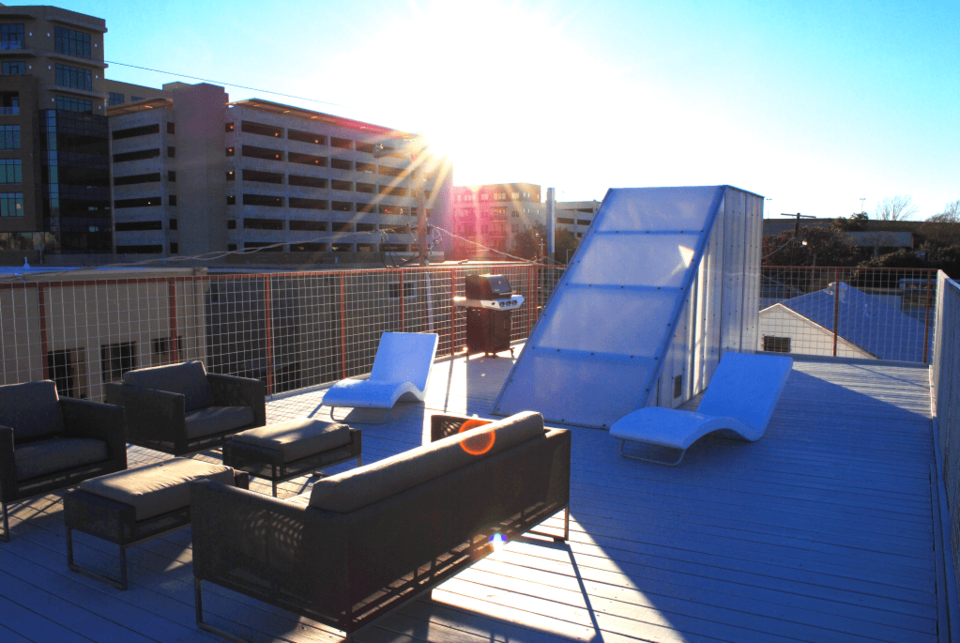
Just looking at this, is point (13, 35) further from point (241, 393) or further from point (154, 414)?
point (154, 414)

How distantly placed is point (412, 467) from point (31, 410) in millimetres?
3139

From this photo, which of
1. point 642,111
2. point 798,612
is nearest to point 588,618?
point 798,612

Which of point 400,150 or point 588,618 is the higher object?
point 400,150

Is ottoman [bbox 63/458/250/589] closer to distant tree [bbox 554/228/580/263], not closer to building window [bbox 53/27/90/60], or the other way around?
distant tree [bbox 554/228/580/263]

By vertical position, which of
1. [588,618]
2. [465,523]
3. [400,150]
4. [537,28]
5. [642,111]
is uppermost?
[400,150]

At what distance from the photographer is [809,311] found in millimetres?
16172

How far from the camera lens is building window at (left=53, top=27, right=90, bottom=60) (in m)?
56.1

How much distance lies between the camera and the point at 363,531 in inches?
92.3

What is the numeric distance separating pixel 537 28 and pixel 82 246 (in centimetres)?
6293

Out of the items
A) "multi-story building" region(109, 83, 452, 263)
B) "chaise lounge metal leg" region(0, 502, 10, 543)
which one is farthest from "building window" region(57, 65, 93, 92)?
"chaise lounge metal leg" region(0, 502, 10, 543)

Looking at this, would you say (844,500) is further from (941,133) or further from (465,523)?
(941,133)

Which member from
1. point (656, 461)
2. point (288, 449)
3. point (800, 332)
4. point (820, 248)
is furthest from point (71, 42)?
point (656, 461)

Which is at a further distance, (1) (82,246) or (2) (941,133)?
(1) (82,246)

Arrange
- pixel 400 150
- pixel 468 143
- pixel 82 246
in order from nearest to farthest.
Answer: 1. pixel 468 143
2. pixel 82 246
3. pixel 400 150
